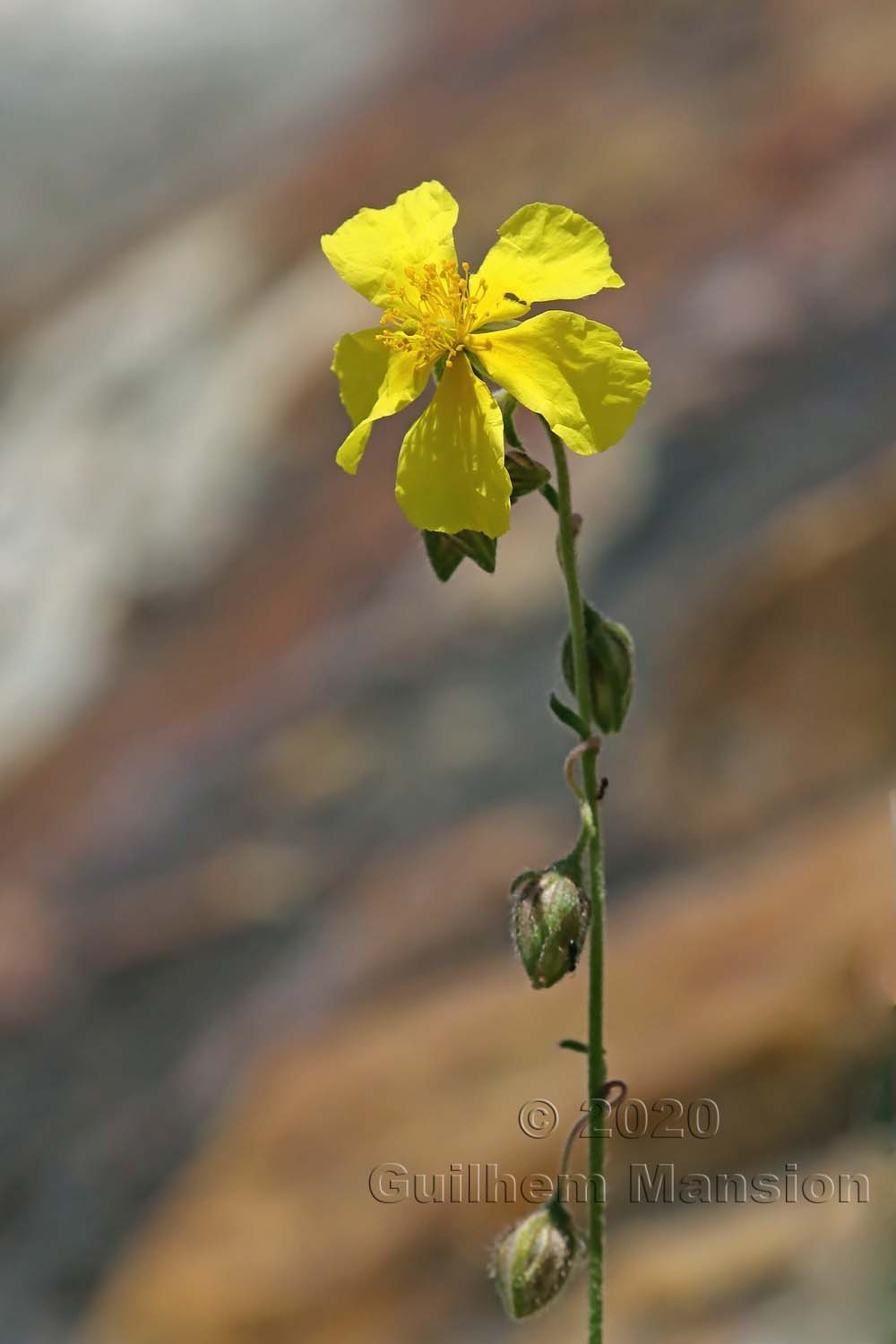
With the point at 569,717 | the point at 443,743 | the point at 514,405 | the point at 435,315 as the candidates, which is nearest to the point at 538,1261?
the point at 569,717

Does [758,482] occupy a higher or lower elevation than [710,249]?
lower

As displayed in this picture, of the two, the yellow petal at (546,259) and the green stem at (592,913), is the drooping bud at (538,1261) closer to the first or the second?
the green stem at (592,913)

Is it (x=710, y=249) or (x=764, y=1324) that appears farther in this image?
(x=710, y=249)

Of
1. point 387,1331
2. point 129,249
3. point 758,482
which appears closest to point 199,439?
point 129,249

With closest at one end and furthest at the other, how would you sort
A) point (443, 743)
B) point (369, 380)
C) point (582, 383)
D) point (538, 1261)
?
point (582, 383) < point (369, 380) < point (538, 1261) < point (443, 743)

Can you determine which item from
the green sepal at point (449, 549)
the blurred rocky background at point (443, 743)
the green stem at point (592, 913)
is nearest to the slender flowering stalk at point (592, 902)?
the green stem at point (592, 913)

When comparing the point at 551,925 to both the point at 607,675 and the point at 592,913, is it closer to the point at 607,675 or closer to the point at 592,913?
the point at 592,913

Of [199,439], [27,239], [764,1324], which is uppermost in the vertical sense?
[27,239]

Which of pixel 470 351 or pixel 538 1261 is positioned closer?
pixel 470 351

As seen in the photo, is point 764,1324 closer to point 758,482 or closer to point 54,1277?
point 54,1277
